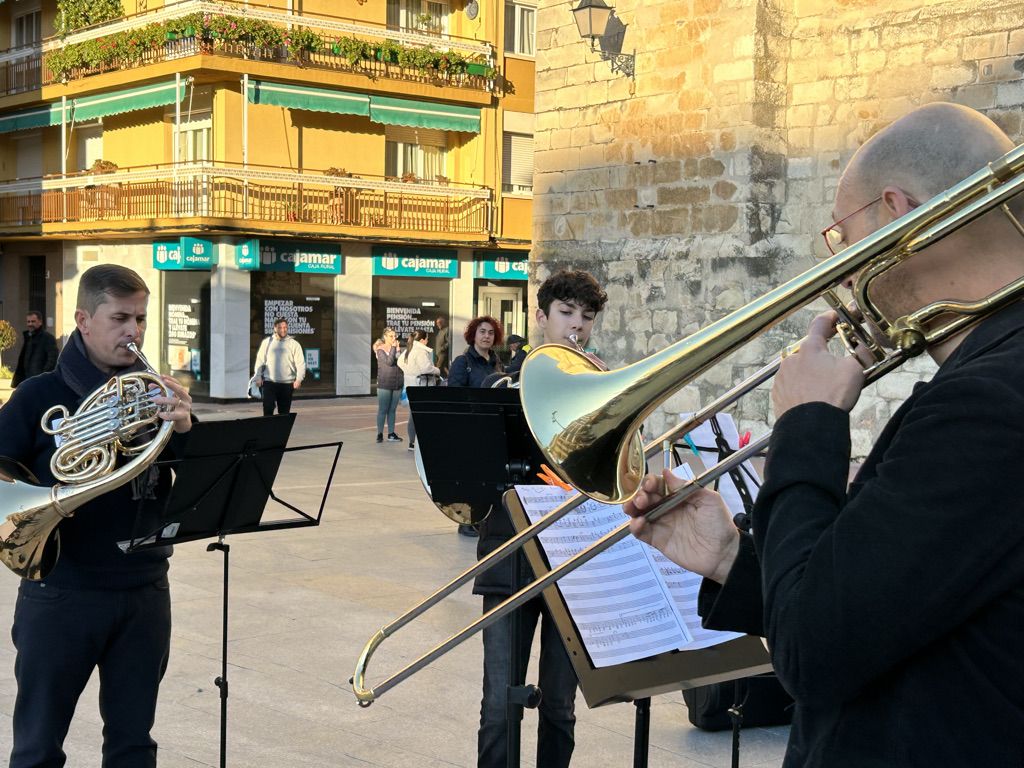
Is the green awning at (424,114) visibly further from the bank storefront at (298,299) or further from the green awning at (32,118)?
the green awning at (32,118)

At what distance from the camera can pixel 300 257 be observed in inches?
1006

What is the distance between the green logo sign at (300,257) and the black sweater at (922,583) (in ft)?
79.5

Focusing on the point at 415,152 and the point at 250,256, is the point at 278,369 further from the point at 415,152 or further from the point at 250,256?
the point at 415,152

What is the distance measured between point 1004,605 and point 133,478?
273 centimetres

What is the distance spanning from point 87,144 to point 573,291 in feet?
89.9

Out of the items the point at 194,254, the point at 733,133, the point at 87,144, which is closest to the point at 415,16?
the point at 194,254

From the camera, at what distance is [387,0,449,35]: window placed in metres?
27.6

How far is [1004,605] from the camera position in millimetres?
1434

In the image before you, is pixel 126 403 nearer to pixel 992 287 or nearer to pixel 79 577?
pixel 79 577

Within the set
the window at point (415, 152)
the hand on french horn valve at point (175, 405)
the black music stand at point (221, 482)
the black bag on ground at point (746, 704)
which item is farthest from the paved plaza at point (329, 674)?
the window at point (415, 152)

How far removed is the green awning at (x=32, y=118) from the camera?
28609 millimetres

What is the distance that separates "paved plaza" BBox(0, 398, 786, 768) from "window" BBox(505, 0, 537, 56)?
21.2m

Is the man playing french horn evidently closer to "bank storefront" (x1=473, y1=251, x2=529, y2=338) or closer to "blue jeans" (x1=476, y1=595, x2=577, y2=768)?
"blue jeans" (x1=476, y1=595, x2=577, y2=768)

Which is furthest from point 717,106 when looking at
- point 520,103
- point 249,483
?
point 520,103
